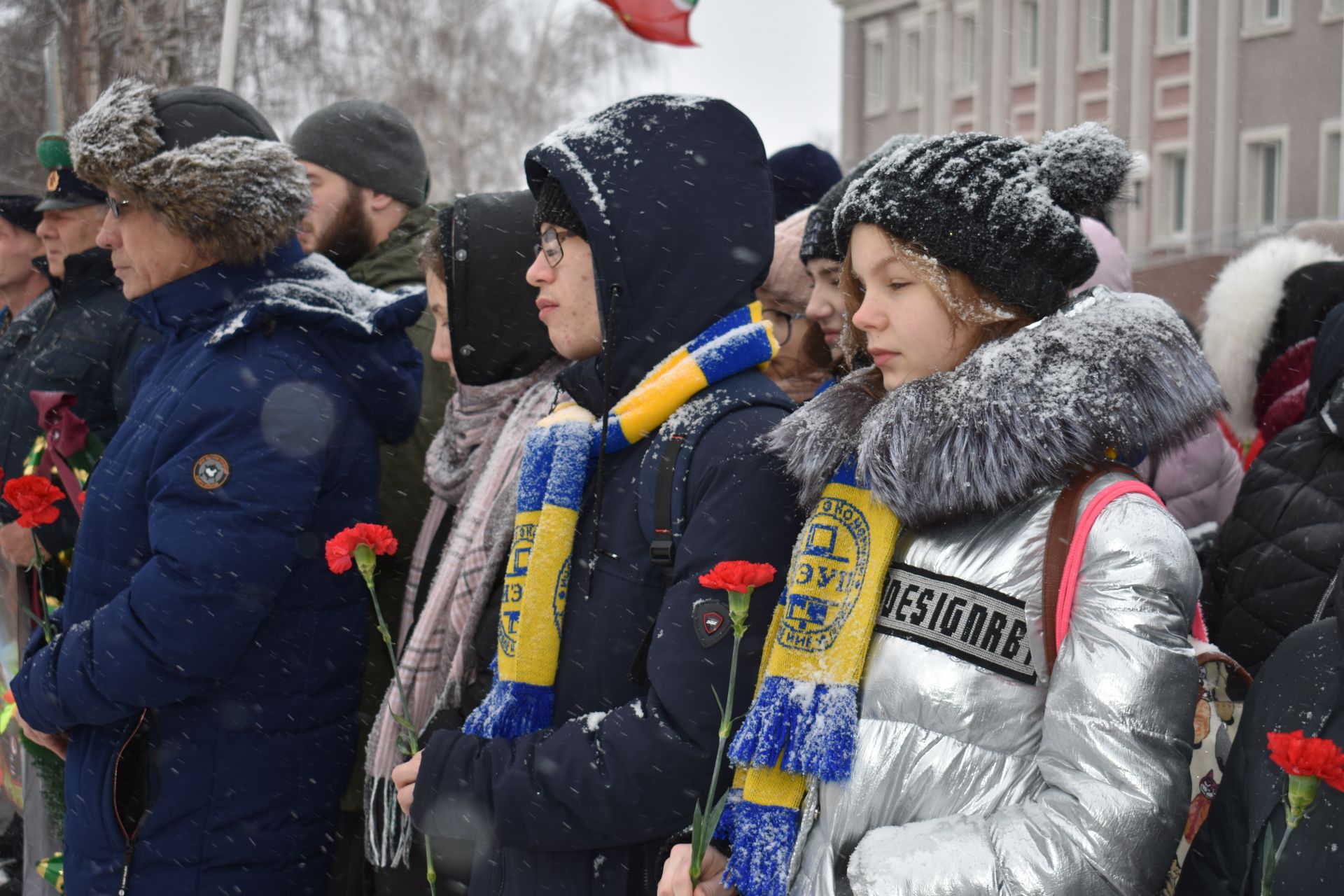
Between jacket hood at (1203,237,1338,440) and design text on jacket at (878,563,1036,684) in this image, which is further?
jacket hood at (1203,237,1338,440)

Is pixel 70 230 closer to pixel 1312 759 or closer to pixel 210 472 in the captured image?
pixel 210 472

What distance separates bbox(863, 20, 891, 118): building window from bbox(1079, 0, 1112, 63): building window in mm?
6209

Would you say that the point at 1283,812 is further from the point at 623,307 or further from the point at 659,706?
the point at 623,307

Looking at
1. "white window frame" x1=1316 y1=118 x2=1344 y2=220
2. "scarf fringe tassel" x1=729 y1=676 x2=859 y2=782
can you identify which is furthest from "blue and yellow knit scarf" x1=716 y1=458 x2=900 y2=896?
"white window frame" x1=1316 y1=118 x2=1344 y2=220

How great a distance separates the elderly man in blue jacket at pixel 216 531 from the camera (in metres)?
2.70

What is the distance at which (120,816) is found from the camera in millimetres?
2812

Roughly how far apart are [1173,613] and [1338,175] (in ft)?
74.7

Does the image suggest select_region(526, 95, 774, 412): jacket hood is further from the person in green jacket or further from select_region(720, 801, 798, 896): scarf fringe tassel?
the person in green jacket

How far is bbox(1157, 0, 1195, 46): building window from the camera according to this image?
24734 mm

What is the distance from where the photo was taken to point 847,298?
85.7 inches

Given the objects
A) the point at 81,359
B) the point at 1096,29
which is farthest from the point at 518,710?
the point at 1096,29

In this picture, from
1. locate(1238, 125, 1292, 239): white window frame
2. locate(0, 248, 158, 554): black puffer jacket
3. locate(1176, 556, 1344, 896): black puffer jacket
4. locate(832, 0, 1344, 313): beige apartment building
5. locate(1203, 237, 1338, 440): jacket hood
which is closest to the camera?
locate(1176, 556, 1344, 896): black puffer jacket

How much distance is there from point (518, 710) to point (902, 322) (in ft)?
2.98

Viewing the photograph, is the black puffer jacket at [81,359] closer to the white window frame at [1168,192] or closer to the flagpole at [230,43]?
the flagpole at [230,43]
